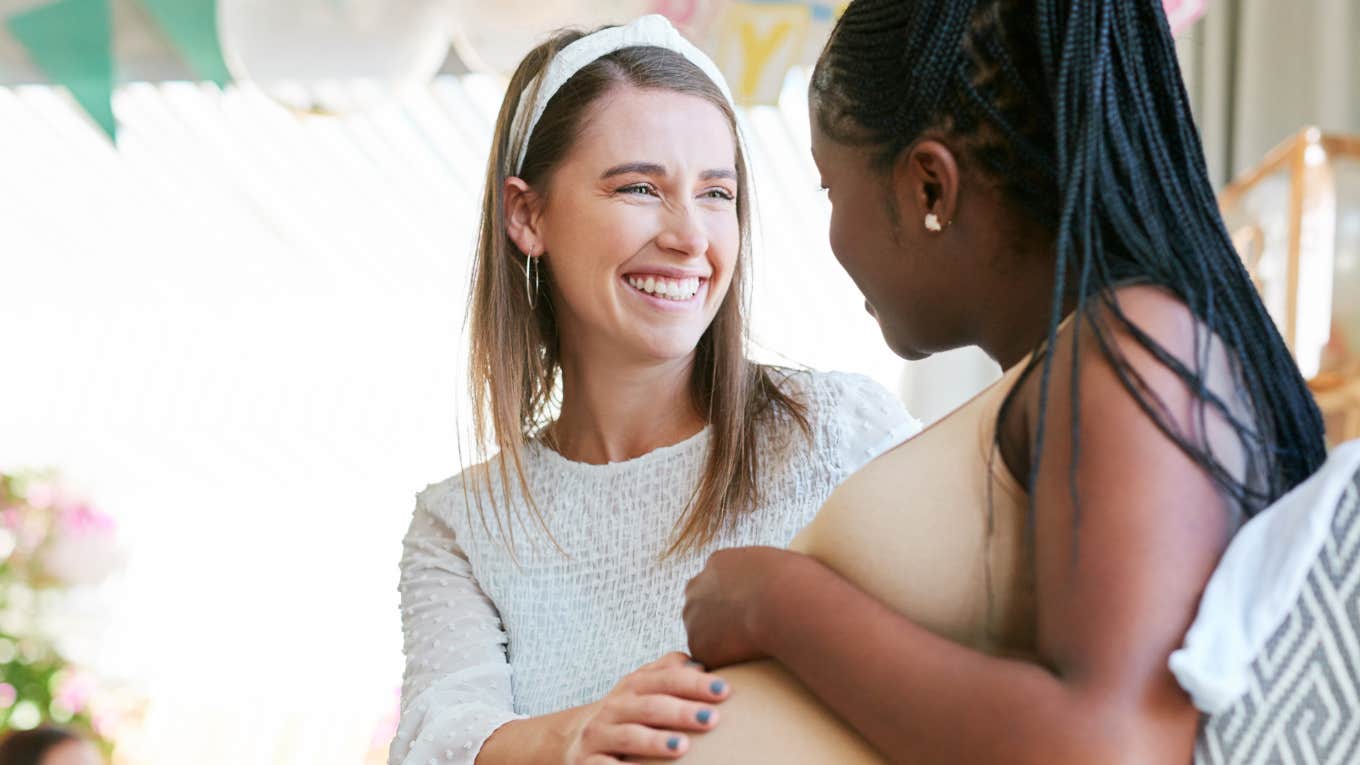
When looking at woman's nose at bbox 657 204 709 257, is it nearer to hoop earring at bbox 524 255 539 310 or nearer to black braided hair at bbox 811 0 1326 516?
hoop earring at bbox 524 255 539 310

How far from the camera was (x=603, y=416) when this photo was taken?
176cm

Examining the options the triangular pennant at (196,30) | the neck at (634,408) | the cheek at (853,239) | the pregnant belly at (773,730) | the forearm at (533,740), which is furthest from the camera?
the triangular pennant at (196,30)

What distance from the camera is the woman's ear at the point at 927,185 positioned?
37.9 inches

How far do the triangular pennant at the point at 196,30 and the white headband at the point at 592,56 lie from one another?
1.86m

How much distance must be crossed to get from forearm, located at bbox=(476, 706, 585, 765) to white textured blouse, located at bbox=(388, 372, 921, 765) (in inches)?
2.0

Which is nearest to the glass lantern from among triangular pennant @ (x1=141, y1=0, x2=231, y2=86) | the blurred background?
the blurred background

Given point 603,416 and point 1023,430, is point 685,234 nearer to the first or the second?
point 603,416

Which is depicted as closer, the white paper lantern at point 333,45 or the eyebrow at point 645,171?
the eyebrow at point 645,171

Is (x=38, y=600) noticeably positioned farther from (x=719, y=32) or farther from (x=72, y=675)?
(x=719, y=32)

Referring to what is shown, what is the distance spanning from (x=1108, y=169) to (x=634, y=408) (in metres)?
0.93

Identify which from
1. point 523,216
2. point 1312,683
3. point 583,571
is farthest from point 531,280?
point 1312,683

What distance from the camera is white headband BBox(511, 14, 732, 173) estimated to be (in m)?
1.76

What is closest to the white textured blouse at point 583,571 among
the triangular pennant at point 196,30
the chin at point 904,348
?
the chin at point 904,348

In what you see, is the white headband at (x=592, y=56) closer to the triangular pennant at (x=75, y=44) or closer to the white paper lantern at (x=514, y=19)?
the white paper lantern at (x=514, y=19)
